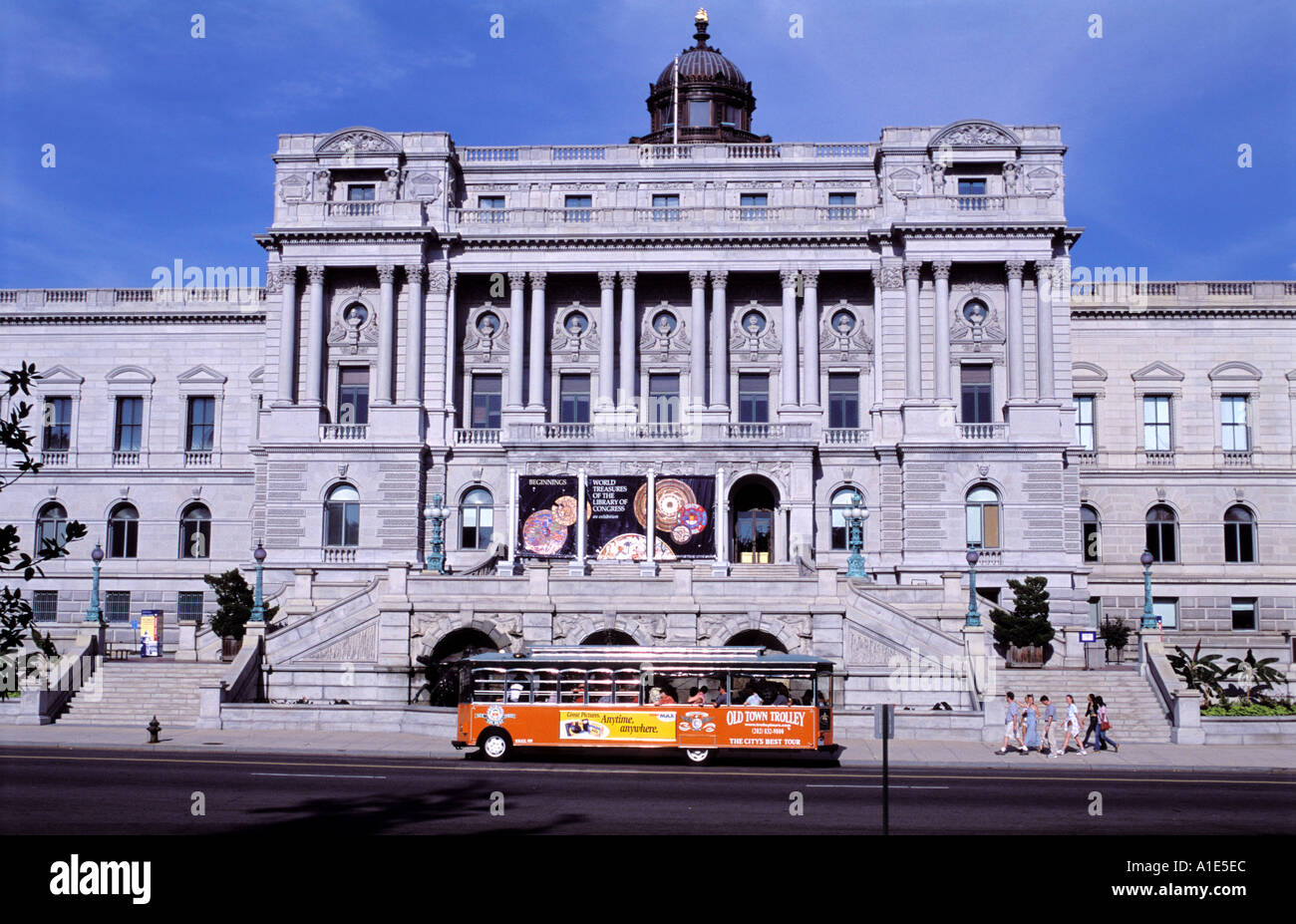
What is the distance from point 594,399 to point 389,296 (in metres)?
10.5

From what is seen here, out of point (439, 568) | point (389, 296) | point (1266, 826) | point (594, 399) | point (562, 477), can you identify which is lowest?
point (1266, 826)

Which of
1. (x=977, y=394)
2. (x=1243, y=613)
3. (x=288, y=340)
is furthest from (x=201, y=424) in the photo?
(x=1243, y=613)

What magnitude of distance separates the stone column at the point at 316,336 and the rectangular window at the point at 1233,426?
4292 centimetres

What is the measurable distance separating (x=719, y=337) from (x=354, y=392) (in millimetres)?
17164

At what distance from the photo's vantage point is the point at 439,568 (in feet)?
166

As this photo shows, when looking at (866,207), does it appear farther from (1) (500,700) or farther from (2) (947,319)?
(1) (500,700)

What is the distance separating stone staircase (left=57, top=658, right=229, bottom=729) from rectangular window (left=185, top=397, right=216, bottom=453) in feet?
76.0

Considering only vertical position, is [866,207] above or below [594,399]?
above

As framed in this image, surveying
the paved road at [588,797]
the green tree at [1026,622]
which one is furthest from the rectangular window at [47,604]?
the green tree at [1026,622]

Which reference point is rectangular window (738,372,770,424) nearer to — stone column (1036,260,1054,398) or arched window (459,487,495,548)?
stone column (1036,260,1054,398)

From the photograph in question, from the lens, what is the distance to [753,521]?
57344 millimetres

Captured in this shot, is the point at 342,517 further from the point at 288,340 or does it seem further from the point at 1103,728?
the point at 1103,728
